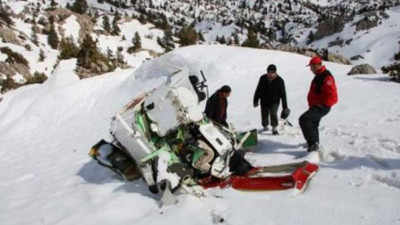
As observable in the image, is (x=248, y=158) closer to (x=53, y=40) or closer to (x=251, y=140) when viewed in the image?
(x=251, y=140)

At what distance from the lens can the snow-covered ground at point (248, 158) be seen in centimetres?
601

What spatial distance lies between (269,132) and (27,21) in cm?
11893

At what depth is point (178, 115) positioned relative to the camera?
7.33 metres

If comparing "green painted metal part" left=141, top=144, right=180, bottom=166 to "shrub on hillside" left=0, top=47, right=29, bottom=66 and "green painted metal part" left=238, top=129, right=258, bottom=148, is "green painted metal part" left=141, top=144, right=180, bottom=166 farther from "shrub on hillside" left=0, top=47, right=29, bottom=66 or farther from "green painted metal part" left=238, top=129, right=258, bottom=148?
"shrub on hillside" left=0, top=47, right=29, bottom=66

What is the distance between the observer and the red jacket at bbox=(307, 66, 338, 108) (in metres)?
7.67

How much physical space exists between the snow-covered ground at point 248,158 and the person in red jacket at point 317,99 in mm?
454

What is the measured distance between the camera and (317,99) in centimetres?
791

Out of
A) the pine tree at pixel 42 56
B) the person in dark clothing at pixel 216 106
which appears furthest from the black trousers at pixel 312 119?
the pine tree at pixel 42 56

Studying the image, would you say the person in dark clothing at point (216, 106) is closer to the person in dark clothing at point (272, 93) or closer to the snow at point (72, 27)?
the person in dark clothing at point (272, 93)

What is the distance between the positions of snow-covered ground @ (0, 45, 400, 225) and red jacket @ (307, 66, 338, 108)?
0.98 m

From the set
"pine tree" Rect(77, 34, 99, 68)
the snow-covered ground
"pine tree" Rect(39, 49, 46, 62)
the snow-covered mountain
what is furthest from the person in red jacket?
"pine tree" Rect(39, 49, 46, 62)

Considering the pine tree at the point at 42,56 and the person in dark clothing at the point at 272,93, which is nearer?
the person in dark clothing at the point at 272,93

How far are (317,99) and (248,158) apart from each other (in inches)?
72.5

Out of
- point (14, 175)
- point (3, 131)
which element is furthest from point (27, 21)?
point (14, 175)
